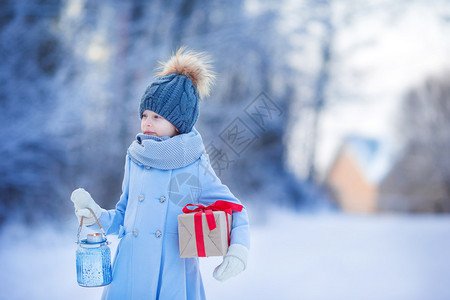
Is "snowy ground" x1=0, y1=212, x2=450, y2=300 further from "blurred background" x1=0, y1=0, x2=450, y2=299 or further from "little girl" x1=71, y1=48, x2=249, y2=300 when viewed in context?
"little girl" x1=71, y1=48, x2=249, y2=300

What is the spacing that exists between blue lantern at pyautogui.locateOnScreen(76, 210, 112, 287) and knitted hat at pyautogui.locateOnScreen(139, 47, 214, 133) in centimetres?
53

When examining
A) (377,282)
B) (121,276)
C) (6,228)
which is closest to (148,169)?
(121,276)

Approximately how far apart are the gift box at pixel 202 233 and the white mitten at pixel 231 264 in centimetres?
3

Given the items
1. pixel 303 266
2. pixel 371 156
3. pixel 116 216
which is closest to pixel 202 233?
pixel 116 216

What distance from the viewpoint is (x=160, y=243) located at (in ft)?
5.19

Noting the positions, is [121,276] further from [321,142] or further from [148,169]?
[321,142]

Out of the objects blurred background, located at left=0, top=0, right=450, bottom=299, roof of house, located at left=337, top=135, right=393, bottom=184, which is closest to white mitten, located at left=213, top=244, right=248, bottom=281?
blurred background, located at left=0, top=0, right=450, bottom=299

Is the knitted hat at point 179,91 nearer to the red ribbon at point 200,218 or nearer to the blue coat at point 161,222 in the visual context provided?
the blue coat at point 161,222

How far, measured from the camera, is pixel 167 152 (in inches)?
63.8

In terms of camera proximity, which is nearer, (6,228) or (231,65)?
(6,228)

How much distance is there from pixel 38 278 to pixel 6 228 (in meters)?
1.84

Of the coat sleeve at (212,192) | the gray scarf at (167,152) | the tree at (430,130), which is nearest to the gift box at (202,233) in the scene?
the coat sleeve at (212,192)

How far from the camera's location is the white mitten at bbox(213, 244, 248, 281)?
4.79ft

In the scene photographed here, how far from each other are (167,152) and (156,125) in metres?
0.16
